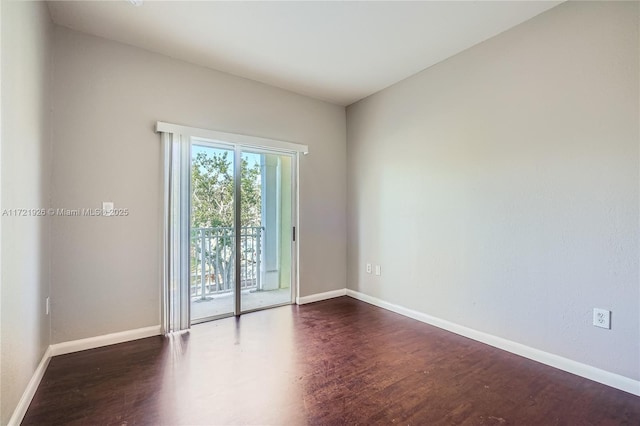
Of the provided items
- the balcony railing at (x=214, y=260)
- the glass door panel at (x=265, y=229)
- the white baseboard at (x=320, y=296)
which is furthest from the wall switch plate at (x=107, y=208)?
the white baseboard at (x=320, y=296)

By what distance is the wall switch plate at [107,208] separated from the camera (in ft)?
8.99

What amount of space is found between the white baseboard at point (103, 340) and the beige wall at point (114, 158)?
49 mm

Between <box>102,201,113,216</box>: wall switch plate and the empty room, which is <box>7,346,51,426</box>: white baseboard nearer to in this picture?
the empty room

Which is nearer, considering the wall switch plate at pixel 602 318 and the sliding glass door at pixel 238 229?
the wall switch plate at pixel 602 318

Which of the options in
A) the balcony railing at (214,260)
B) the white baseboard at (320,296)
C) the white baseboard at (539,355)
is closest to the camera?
the white baseboard at (539,355)

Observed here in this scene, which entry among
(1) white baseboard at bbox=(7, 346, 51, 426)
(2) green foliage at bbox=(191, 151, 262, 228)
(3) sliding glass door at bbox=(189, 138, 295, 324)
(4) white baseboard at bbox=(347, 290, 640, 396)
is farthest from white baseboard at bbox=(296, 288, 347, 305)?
(1) white baseboard at bbox=(7, 346, 51, 426)

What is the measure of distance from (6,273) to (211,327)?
6.21 ft

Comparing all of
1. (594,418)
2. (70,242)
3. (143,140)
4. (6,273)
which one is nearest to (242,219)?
(143,140)

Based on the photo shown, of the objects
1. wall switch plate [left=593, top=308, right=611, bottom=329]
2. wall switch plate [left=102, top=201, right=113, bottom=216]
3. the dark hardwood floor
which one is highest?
wall switch plate [left=102, top=201, right=113, bottom=216]

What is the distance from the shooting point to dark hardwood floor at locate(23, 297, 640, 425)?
1.77 m

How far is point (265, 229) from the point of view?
396 cm

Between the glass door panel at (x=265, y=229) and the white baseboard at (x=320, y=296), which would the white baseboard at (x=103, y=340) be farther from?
the white baseboard at (x=320, y=296)

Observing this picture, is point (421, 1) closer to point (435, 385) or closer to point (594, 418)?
point (435, 385)

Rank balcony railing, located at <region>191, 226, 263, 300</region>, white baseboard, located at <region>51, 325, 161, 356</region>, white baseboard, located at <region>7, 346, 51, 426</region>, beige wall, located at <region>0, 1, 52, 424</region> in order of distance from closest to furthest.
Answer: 1. beige wall, located at <region>0, 1, 52, 424</region>
2. white baseboard, located at <region>7, 346, 51, 426</region>
3. white baseboard, located at <region>51, 325, 161, 356</region>
4. balcony railing, located at <region>191, 226, 263, 300</region>
